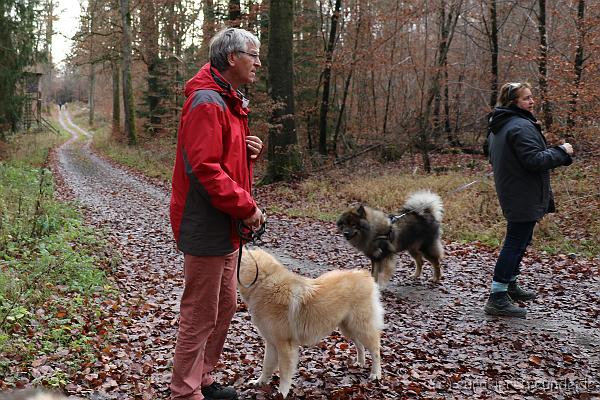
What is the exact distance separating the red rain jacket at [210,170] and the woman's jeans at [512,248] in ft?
11.4

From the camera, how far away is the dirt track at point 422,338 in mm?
3916

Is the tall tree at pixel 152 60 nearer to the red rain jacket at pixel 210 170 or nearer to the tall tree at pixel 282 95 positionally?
the tall tree at pixel 282 95

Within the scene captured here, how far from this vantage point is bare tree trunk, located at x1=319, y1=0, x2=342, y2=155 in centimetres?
1844

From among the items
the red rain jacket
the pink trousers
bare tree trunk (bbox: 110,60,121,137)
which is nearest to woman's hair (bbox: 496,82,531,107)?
the red rain jacket

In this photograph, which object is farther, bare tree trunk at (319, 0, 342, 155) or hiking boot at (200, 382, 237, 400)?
bare tree trunk at (319, 0, 342, 155)

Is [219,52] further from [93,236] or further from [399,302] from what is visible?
[93,236]

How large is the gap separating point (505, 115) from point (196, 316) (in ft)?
13.0

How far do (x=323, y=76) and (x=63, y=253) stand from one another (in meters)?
14.6

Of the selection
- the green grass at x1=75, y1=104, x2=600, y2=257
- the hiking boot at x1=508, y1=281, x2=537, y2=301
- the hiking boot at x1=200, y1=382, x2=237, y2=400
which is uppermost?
the green grass at x1=75, y1=104, x2=600, y2=257

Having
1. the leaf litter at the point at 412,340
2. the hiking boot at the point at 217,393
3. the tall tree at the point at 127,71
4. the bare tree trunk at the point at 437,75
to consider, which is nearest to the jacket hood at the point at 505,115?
the leaf litter at the point at 412,340

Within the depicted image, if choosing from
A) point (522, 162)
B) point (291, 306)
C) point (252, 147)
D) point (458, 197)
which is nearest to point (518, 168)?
point (522, 162)

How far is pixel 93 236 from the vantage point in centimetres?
833

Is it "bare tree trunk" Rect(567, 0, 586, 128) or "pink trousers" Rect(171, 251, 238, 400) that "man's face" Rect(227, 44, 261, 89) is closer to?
"pink trousers" Rect(171, 251, 238, 400)

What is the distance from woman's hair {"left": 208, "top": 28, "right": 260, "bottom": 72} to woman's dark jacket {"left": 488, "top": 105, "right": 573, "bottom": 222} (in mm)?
3219
